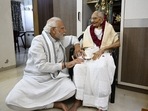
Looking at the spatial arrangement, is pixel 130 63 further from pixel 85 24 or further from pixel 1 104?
pixel 1 104

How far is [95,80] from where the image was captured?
1.65 metres

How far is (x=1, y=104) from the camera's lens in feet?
6.23

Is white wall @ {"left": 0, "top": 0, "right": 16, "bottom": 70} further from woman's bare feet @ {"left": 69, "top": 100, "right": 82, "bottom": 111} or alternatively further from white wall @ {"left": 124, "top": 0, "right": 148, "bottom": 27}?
white wall @ {"left": 124, "top": 0, "right": 148, "bottom": 27}

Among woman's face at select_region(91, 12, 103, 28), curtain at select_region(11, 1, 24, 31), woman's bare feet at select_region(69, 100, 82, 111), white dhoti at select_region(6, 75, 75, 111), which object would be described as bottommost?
woman's bare feet at select_region(69, 100, 82, 111)

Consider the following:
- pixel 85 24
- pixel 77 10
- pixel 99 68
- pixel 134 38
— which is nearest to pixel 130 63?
pixel 134 38

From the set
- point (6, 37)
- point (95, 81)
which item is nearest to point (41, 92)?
point (95, 81)

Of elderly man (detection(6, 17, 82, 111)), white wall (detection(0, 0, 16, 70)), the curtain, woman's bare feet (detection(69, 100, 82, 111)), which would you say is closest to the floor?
woman's bare feet (detection(69, 100, 82, 111))

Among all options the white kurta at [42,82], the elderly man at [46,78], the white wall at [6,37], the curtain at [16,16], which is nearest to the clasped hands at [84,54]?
the elderly man at [46,78]

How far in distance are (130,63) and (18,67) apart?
2.38 metres

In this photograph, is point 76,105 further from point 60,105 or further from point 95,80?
point 95,80

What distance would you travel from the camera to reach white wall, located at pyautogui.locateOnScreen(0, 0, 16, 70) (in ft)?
10.6

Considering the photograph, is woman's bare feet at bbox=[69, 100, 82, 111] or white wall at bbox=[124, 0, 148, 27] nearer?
woman's bare feet at bbox=[69, 100, 82, 111]

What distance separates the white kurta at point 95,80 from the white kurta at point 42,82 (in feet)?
0.39

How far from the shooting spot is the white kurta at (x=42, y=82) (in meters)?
1.67
